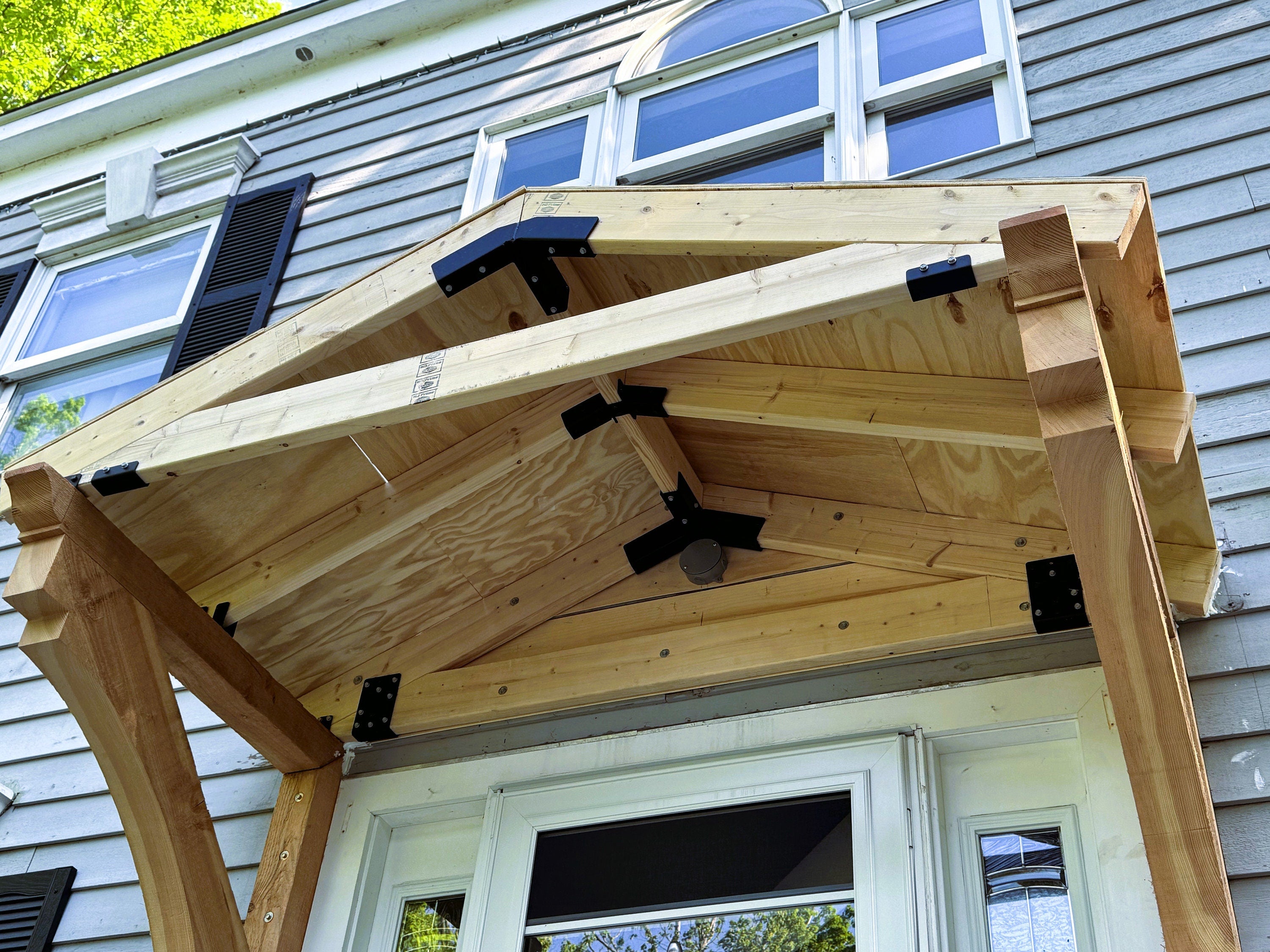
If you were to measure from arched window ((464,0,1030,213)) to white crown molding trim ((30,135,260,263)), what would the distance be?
144 cm

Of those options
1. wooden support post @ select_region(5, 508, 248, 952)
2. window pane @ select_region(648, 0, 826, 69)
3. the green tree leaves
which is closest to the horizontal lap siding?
window pane @ select_region(648, 0, 826, 69)

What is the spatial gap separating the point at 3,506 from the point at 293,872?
3.88 ft

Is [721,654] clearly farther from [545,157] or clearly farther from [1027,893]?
[545,157]

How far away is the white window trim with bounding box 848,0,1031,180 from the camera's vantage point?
396 cm

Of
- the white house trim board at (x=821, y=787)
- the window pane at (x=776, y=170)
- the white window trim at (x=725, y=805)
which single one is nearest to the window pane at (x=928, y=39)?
the window pane at (x=776, y=170)

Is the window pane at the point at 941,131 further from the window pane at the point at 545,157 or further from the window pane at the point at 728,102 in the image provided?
the window pane at the point at 545,157

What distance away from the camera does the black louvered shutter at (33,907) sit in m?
3.43

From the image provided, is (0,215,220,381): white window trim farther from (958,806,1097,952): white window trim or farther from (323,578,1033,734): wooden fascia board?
(958,806,1097,952): white window trim

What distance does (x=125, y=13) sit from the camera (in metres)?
11.4

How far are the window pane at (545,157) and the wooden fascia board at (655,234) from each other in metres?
2.22

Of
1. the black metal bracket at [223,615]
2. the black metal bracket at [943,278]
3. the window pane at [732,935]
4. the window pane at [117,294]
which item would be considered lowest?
the window pane at [732,935]

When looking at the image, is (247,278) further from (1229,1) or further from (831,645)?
(1229,1)

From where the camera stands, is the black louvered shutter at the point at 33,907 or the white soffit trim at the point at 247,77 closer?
the black louvered shutter at the point at 33,907

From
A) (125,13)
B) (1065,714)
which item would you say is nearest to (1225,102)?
(1065,714)
